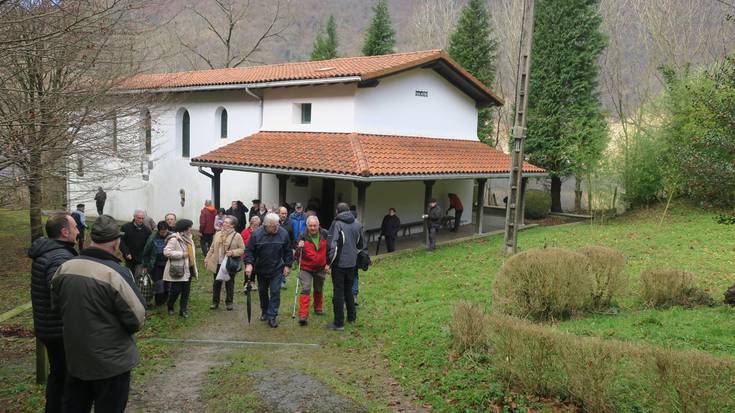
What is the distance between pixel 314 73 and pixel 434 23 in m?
27.1

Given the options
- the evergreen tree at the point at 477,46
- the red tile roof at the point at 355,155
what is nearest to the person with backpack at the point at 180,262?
the red tile roof at the point at 355,155

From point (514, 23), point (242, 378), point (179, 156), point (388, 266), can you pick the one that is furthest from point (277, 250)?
point (514, 23)

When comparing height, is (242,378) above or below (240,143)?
below

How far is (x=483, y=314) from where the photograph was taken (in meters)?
6.58

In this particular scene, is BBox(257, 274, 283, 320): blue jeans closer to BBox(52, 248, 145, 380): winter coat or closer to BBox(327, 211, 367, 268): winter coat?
BBox(327, 211, 367, 268): winter coat

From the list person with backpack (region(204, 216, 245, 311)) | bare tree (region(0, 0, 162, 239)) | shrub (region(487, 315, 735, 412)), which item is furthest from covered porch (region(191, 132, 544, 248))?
shrub (region(487, 315, 735, 412))

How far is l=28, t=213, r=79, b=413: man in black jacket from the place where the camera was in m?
4.45

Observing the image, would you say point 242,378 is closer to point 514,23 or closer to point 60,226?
point 60,226

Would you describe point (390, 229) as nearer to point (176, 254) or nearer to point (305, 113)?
point (305, 113)

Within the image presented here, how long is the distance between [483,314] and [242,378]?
2902 mm

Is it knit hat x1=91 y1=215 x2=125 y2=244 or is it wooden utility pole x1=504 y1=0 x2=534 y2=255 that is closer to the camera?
knit hat x1=91 y1=215 x2=125 y2=244

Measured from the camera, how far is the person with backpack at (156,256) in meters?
8.80

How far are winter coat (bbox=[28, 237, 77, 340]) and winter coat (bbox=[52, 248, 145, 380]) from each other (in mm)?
885

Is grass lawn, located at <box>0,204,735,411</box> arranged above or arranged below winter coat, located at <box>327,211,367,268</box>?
below
